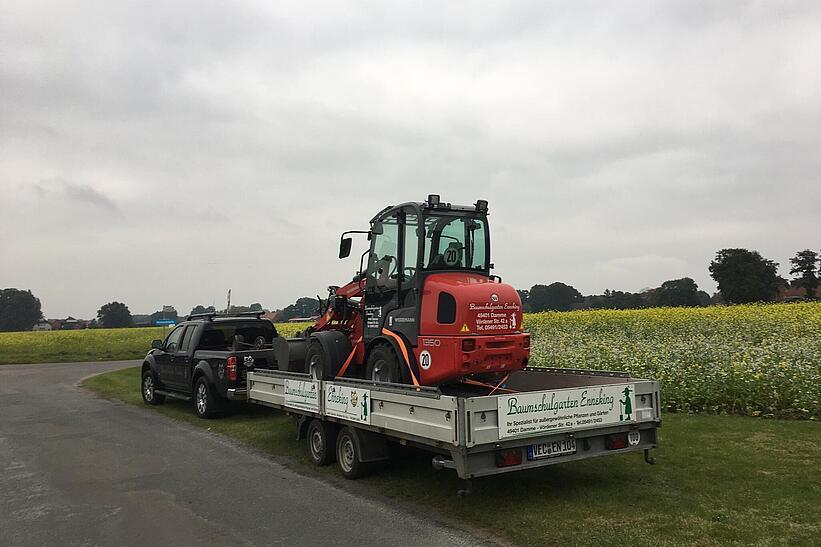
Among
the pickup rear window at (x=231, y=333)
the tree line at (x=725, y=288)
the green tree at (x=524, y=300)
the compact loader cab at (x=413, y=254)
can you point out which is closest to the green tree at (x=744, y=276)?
the tree line at (x=725, y=288)

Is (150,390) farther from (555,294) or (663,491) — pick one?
(555,294)

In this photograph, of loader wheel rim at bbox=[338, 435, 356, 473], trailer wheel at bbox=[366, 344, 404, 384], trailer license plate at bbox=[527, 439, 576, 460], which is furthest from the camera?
trailer wheel at bbox=[366, 344, 404, 384]

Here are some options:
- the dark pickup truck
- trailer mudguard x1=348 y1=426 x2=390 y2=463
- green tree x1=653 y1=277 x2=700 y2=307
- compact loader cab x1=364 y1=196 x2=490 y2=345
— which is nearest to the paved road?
trailer mudguard x1=348 y1=426 x2=390 y2=463

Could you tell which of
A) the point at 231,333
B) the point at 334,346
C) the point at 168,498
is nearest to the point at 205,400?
the point at 231,333

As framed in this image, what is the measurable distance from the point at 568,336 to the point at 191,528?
46.9ft

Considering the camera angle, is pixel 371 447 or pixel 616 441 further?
pixel 371 447

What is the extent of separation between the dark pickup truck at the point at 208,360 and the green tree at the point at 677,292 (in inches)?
1473

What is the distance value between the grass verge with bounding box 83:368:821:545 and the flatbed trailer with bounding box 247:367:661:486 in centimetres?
47

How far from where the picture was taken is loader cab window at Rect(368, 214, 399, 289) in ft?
27.7

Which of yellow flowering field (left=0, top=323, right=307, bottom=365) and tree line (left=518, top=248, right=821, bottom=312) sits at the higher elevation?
tree line (left=518, top=248, right=821, bottom=312)

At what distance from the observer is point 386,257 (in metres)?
8.63

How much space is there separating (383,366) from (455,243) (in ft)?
6.18

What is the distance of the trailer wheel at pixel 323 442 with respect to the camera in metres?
8.17

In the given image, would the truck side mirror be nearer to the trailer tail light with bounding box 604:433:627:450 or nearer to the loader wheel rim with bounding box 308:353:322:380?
the loader wheel rim with bounding box 308:353:322:380
